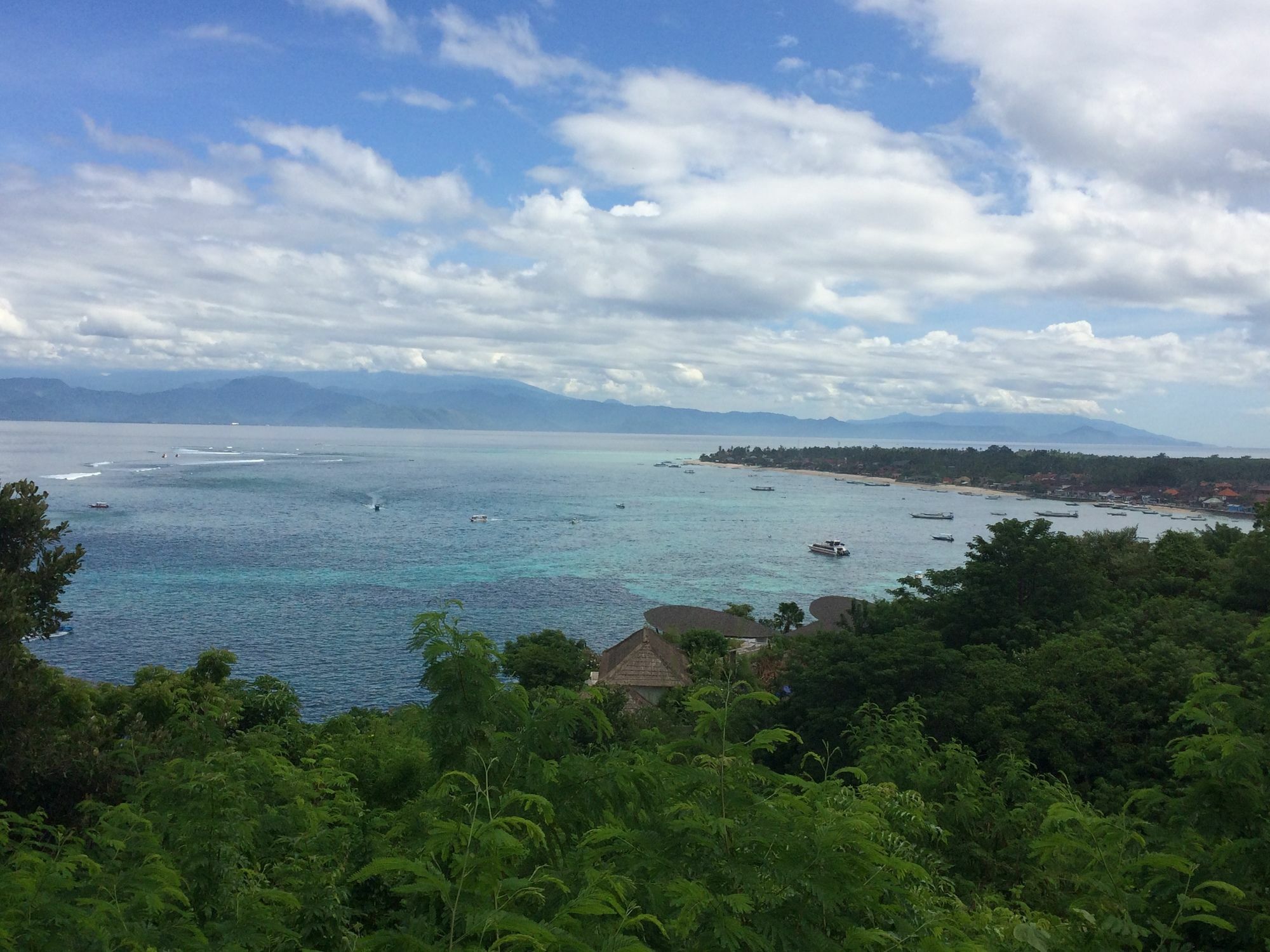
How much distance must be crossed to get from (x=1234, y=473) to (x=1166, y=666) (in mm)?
135434

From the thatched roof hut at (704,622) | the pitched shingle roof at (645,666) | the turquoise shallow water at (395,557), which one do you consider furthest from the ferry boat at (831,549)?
the pitched shingle roof at (645,666)

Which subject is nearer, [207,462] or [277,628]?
[277,628]

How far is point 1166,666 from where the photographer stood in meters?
15.6

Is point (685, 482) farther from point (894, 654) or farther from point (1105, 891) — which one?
point (1105, 891)

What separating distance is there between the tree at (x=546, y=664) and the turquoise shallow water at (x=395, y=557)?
5780mm

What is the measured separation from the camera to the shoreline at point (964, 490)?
107m

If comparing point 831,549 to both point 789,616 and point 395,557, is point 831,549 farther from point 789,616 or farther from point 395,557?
point 395,557

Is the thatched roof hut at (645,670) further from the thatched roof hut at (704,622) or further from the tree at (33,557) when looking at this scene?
the tree at (33,557)

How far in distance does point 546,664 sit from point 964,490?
5114 inches

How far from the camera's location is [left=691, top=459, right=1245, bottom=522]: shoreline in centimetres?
10703

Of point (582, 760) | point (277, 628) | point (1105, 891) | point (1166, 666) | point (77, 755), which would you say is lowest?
point (277, 628)

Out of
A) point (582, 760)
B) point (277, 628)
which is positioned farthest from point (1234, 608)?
point (277, 628)

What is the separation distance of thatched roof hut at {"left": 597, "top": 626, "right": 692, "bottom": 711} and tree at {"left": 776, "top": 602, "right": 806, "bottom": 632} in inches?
448

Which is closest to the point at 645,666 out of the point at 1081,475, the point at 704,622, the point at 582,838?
the point at 704,622
